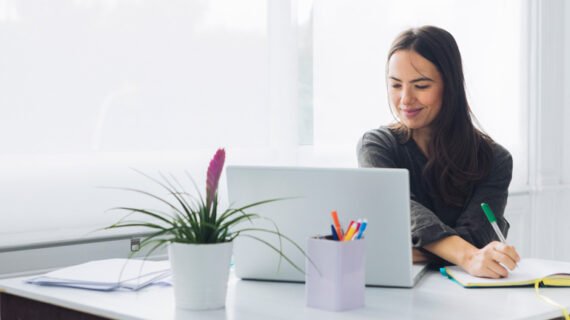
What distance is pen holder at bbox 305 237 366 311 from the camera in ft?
4.09

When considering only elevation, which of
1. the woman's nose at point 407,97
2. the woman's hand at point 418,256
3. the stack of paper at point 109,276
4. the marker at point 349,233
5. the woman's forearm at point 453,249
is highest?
the woman's nose at point 407,97

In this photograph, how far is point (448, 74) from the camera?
2016 mm

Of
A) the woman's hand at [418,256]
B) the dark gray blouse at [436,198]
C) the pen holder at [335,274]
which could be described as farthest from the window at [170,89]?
the pen holder at [335,274]

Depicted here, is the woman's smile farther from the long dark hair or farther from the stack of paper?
the stack of paper

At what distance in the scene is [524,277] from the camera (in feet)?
4.79

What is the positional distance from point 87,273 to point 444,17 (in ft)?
6.97

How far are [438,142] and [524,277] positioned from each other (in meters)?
0.66

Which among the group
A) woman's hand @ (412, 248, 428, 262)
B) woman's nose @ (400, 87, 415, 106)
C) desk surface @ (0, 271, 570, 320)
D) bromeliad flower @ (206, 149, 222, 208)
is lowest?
desk surface @ (0, 271, 570, 320)

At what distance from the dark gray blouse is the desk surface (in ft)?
0.99

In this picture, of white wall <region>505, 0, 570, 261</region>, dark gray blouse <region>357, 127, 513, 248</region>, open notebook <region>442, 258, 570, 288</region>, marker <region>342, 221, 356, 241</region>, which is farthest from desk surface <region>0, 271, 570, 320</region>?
white wall <region>505, 0, 570, 261</region>

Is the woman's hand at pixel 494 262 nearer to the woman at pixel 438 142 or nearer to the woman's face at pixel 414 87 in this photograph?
the woman at pixel 438 142

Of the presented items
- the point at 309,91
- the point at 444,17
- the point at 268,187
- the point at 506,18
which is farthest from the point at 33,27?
the point at 506,18

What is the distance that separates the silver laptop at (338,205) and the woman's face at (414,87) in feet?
2.14

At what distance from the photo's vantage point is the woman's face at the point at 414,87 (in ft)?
6.56
